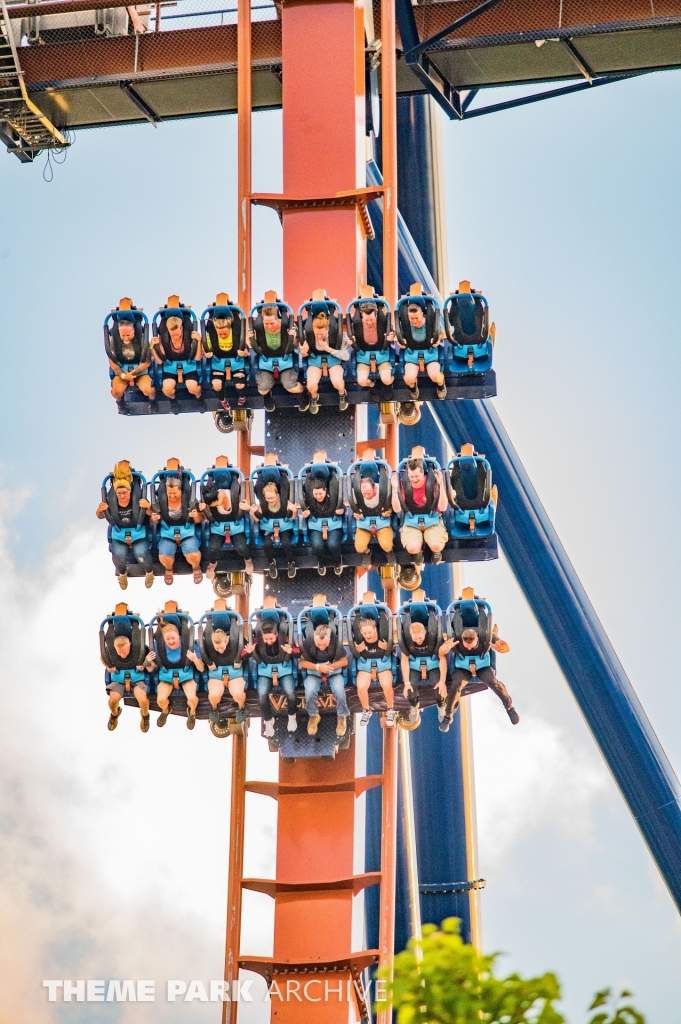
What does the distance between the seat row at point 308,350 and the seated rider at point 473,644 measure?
2360 mm

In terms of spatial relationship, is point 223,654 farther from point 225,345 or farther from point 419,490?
point 225,345

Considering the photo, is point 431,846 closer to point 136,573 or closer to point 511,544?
point 511,544

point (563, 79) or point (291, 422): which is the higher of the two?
point (563, 79)

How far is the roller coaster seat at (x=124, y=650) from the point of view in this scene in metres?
15.8

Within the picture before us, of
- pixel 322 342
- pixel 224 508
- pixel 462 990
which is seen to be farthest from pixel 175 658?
pixel 462 990

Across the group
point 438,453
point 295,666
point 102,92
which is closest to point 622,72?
point 438,453


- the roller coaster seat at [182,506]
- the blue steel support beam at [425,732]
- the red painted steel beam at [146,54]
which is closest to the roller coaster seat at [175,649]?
the roller coaster seat at [182,506]

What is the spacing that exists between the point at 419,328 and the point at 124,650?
4238mm

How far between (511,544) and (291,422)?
452 cm

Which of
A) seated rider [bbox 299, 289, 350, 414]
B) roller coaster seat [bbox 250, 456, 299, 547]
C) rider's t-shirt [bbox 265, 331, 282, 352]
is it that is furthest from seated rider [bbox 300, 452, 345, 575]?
rider's t-shirt [bbox 265, 331, 282, 352]

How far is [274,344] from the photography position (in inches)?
647

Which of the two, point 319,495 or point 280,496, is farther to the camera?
point 280,496

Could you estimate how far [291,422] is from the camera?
17141 mm

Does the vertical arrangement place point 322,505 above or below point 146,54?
below
